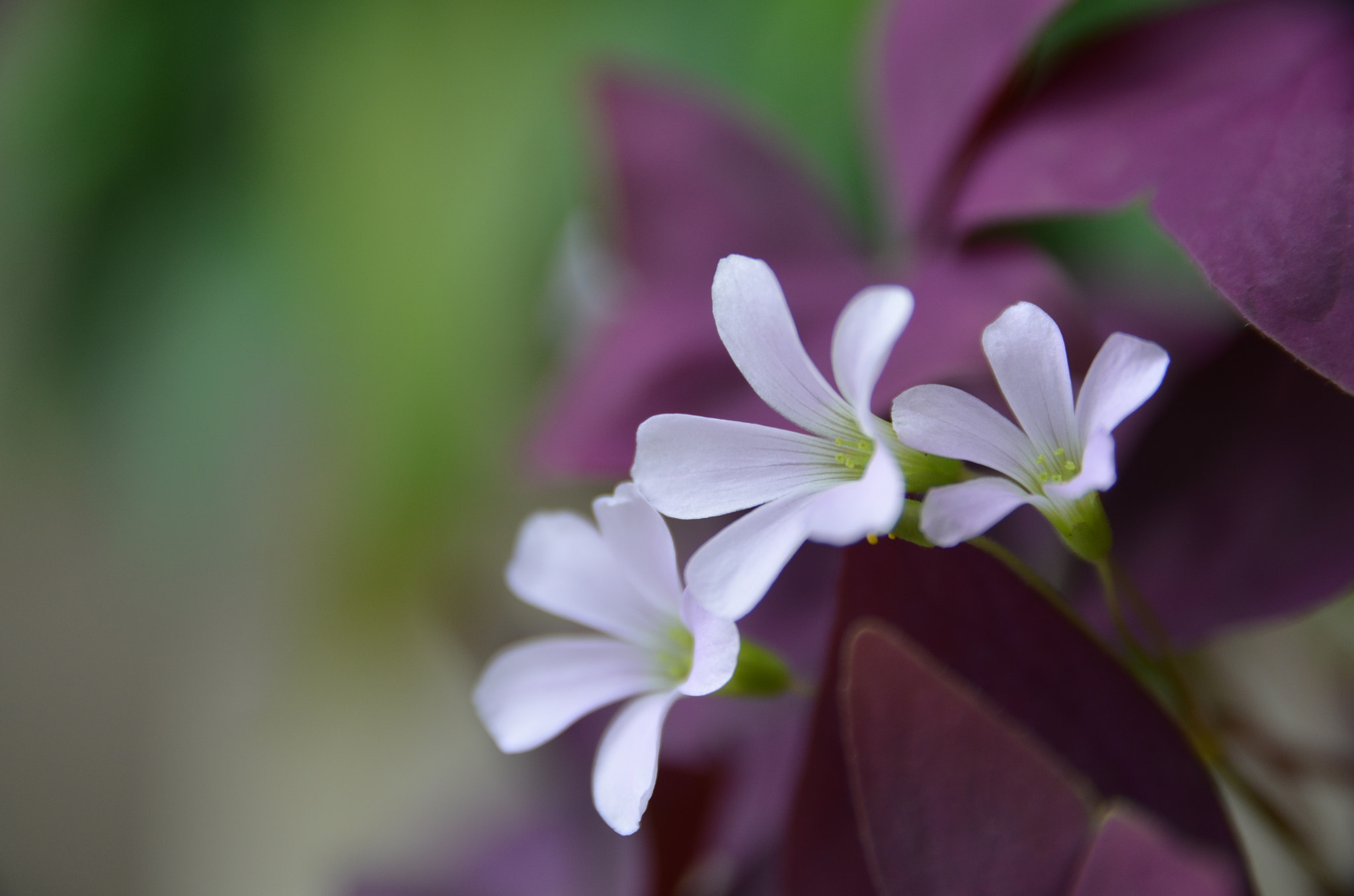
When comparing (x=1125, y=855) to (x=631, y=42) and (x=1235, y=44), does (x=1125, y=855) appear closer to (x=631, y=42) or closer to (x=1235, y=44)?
(x=1235, y=44)

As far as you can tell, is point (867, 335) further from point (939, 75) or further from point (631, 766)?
point (939, 75)

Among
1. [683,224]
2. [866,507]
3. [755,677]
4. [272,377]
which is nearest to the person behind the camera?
[866,507]

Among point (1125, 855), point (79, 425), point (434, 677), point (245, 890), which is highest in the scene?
point (79, 425)

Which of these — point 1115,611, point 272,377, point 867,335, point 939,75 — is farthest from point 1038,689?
point 272,377

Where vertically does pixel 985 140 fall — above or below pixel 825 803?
above

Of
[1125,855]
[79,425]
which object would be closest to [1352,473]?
[1125,855]

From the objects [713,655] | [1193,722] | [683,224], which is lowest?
[1193,722]

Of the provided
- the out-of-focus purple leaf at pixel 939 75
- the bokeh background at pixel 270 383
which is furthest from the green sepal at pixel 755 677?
the bokeh background at pixel 270 383
